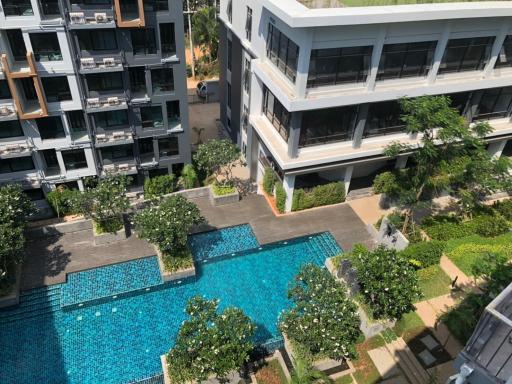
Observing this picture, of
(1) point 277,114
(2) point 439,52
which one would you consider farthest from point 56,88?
(2) point 439,52

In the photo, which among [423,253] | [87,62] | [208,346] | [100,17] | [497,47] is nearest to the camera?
[208,346]

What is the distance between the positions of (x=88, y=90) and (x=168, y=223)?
1194 cm

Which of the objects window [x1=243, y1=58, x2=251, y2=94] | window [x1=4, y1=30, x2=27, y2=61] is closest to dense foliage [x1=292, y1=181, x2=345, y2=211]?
window [x1=243, y1=58, x2=251, y2=94]

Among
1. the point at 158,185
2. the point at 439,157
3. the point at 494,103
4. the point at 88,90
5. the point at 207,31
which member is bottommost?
the point at 158,185

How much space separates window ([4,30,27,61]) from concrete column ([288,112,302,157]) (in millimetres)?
18259

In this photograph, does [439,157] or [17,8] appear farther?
[439,157]

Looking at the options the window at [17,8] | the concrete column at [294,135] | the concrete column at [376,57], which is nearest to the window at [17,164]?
the window at [17,8]

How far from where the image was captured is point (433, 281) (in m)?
26.8

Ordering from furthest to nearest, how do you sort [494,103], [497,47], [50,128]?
[494,103] < [497,47] < [50,128]

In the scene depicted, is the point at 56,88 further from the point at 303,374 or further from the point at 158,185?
the point at 303,374

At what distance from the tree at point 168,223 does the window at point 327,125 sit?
31.7 feet

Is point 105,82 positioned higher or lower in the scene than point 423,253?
higher

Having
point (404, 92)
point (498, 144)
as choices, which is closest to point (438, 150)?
point (404, 92)

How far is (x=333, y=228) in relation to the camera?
104 feet
